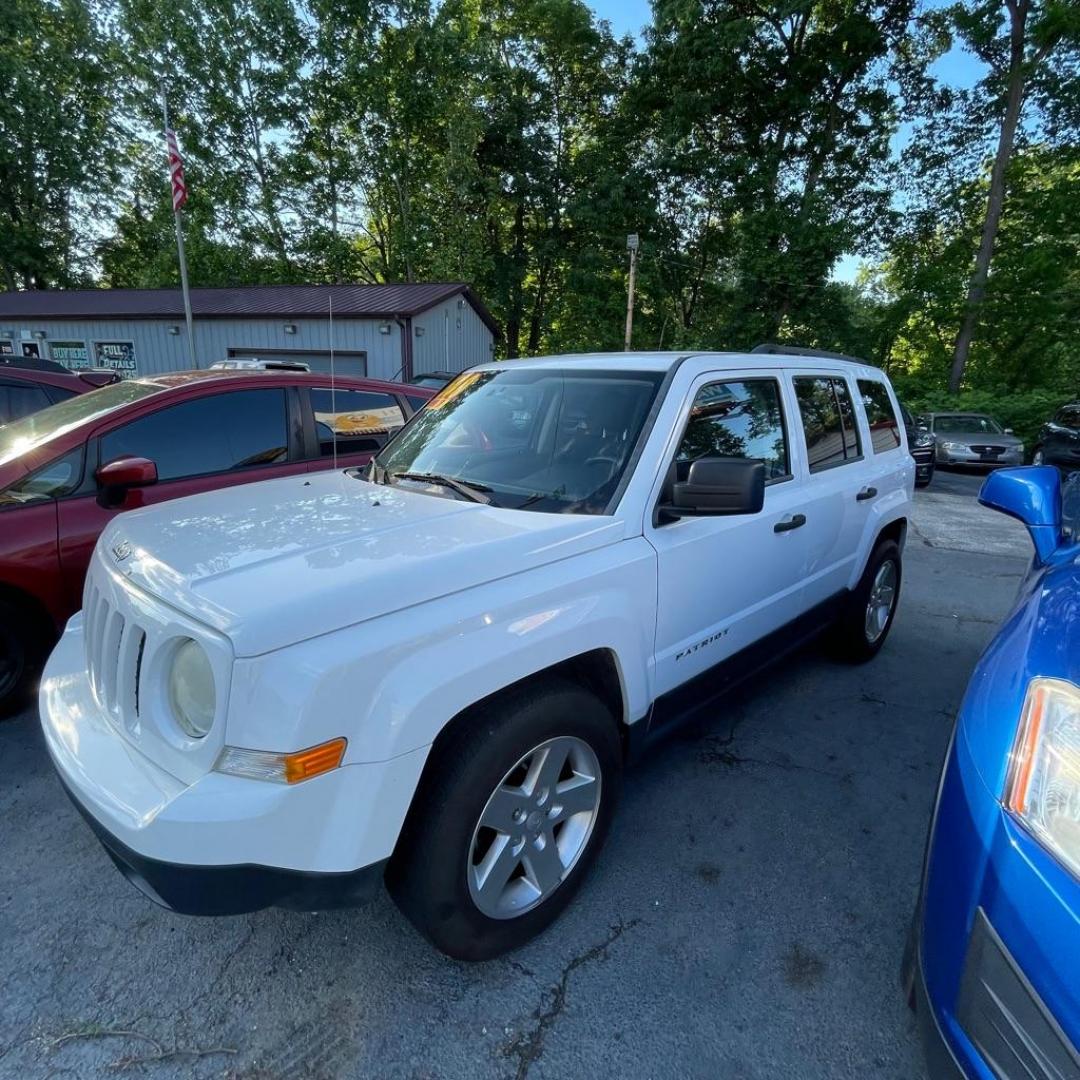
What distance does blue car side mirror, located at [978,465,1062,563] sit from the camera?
7.89 ft

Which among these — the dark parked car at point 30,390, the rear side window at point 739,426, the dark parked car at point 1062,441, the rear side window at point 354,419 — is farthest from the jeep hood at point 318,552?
the dark parked car at point 1062,441

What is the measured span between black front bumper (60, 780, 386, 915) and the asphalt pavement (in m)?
0.50

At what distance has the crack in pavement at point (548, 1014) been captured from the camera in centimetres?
169

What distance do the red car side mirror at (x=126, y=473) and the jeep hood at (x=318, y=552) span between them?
984 mm

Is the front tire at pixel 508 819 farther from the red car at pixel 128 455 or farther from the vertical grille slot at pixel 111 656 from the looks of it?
the red car at pixel 128 455

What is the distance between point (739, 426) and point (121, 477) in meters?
3.02

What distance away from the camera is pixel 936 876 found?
1.40m

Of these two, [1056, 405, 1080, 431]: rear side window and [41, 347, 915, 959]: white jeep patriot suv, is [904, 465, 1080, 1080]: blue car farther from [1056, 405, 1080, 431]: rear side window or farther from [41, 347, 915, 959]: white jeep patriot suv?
[1056, 405, 1080, 431]: rear side window

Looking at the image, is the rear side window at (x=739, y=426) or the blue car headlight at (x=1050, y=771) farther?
the rear side window at (x=739, y=426)

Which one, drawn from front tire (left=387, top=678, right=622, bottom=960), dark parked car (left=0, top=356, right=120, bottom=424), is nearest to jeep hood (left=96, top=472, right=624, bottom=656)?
front tire (left=387, top=678, right=622, bottom=960)

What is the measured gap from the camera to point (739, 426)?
2814 millimetres

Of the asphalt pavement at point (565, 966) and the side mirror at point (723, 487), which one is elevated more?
the side mirror at point (723, 487)

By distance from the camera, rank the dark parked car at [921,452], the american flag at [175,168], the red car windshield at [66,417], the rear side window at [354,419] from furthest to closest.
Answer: the american flag at [175,168] < the dark parked car at [921,452] < the rear side window at [354,419] < the red car windshield at [66,417]

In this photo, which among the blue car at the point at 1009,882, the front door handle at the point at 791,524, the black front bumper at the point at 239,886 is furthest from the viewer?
the front door handle at the point at 791,524
